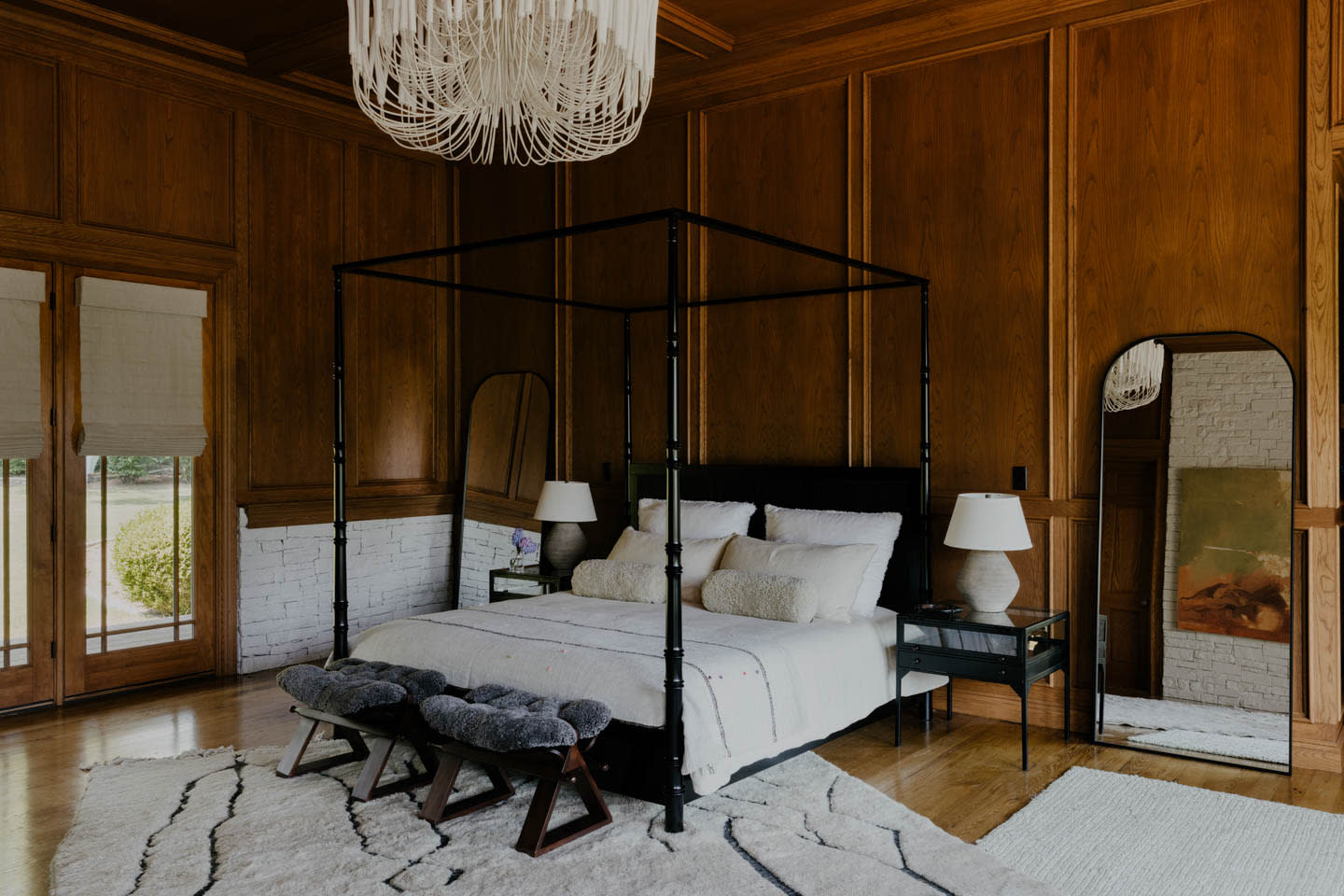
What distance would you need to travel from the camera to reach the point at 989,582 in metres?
4.37

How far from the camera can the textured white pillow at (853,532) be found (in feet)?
15.1

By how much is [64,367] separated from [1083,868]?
16.3 ft

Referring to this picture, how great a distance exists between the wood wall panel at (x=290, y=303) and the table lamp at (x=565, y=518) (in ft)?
4.75

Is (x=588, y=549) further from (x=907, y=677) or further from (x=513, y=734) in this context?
(x=513, y=734)

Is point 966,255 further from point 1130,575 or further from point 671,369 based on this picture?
point 671,369

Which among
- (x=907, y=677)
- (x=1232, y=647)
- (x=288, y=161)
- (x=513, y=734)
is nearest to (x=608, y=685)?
(x=513, y=734)

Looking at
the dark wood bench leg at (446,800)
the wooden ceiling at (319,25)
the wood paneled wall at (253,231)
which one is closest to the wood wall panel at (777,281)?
the wooden ceiling at (319,25)

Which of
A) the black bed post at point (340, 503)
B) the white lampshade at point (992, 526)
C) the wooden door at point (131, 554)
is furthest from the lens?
the wooden door at point (131, 554)

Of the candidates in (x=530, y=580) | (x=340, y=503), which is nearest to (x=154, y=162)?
(x=340, y=503)

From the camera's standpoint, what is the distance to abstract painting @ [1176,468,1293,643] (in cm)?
405

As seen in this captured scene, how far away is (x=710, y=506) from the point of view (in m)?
5.23

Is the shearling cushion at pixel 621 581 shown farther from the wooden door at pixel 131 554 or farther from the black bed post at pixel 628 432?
the wooden door at pixel 131 554

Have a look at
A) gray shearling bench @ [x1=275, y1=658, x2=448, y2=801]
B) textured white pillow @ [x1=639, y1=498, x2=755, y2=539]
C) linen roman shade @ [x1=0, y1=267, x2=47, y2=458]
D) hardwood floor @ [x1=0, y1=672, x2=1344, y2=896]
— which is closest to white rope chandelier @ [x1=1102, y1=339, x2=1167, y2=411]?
hardwood floor @ [x1=0, y1=672, x2=1344, y2=896]

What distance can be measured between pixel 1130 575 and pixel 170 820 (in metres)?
3.85
